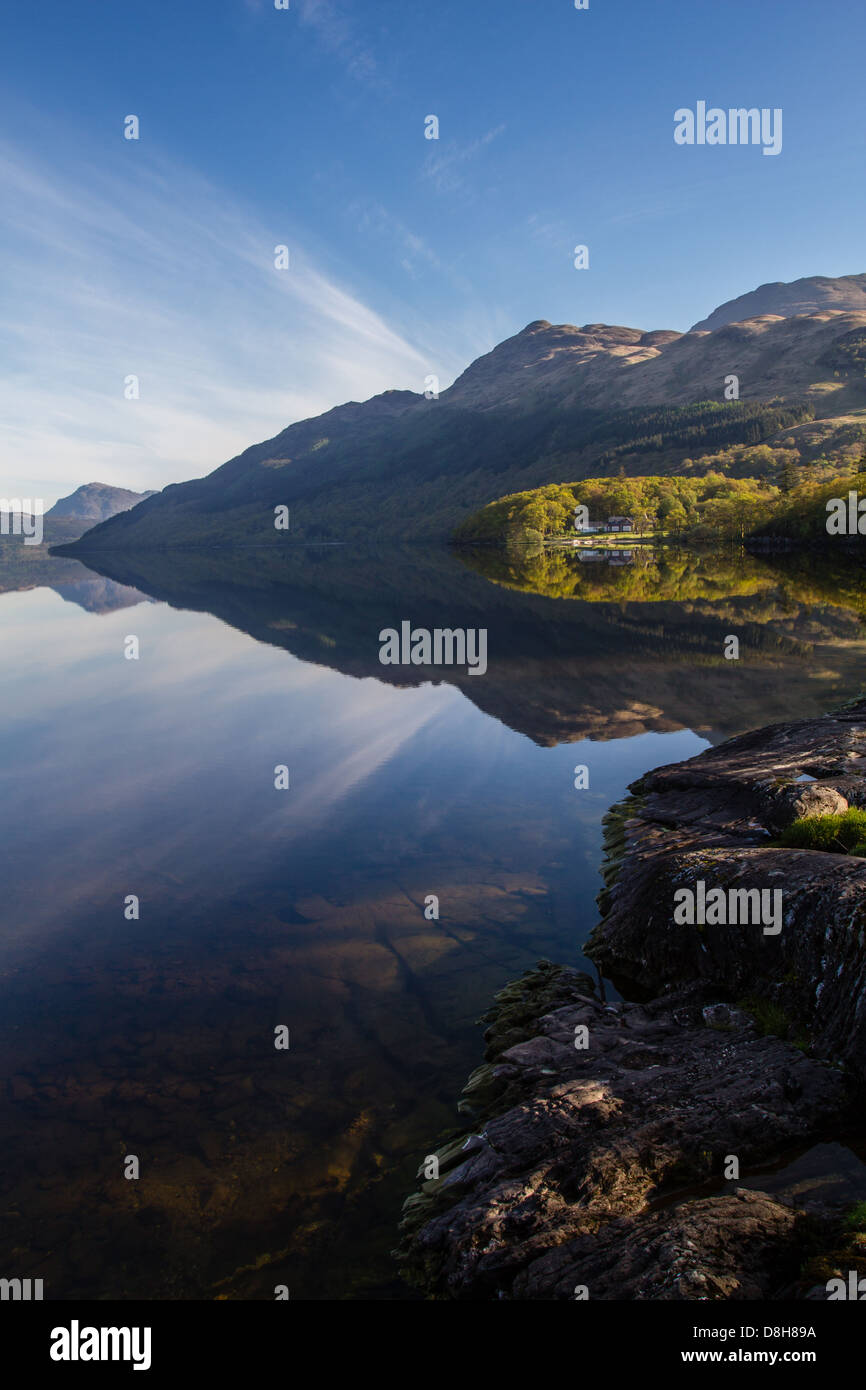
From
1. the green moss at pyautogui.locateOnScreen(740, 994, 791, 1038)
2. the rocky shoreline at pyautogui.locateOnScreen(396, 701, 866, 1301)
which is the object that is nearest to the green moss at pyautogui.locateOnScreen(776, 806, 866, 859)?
the rocky shoreline at pyautogui.locateOnScreen(396, 701, 866, 1301)

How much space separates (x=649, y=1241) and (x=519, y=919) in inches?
450

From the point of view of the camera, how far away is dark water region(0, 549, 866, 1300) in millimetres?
11080

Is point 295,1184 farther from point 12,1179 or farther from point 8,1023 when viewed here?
point 8,1023

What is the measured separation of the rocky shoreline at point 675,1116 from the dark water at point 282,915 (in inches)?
51.9

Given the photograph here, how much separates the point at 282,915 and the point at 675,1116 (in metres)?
12.9

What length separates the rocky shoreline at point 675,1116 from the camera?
7.71m

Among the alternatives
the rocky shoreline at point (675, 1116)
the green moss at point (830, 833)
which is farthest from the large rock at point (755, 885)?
the green moss at point (830, 833)

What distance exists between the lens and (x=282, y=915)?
799 inches

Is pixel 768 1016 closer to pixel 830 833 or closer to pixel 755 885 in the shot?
pixel 755 885

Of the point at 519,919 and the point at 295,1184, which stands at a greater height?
the point at 519,919

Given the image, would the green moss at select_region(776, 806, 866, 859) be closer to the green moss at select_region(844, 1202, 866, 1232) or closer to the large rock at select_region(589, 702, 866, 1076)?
the large rock at select_region(589, 702, 866, 1076)
